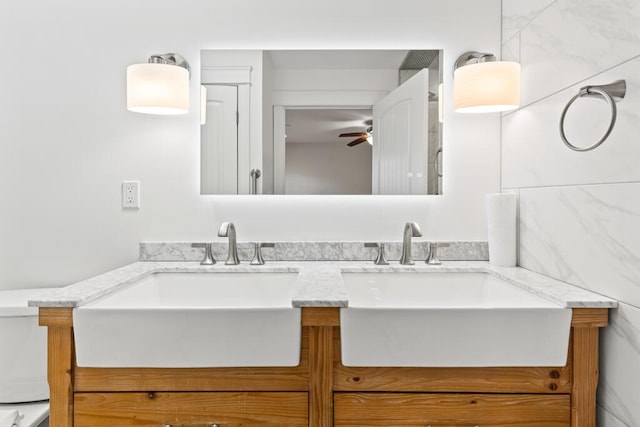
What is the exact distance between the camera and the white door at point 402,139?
1.61 metres

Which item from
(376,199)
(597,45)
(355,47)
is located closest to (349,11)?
(355,47)

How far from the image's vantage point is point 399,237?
1642mm

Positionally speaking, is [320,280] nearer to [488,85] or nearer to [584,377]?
[584,377]

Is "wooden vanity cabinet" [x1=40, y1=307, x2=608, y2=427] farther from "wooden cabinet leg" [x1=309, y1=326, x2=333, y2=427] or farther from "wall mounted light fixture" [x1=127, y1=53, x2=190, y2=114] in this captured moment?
"wall mounted light fixture" [x1=127, y1=53, x2=190, y2=114]

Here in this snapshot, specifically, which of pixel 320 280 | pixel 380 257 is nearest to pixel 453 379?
pixel 320 280

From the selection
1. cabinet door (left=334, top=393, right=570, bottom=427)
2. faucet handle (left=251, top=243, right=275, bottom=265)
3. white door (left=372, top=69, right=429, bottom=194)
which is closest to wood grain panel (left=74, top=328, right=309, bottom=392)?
cabinet door (left=334, top=393, right=570, bottom=427)

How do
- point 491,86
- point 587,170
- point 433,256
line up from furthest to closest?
1. point 433,256
2. point 491,86
3. point 587,170

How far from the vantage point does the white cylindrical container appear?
4.74 ft

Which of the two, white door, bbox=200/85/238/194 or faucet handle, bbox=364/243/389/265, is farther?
white door, bbox=200/85/238/194

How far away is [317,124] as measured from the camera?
64.0 inches

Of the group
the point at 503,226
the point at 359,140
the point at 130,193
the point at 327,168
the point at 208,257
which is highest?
the point at 359,140

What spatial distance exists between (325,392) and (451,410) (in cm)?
30

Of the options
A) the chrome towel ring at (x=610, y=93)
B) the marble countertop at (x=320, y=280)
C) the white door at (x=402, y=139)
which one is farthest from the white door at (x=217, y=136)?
the chrome towel ring at (x=610, y=93)

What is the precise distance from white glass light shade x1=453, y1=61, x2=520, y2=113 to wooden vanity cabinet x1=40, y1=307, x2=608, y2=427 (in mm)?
762
